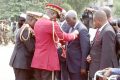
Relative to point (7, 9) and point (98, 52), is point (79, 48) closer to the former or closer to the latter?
point (98, 52)

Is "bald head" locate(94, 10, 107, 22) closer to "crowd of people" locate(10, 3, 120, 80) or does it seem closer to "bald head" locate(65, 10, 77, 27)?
"crowd of people" locate(10, 3, 120, 80)

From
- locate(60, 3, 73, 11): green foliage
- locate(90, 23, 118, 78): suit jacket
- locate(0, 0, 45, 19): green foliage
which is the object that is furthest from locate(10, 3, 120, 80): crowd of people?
locate(0, 0, 45, 19): green foliage

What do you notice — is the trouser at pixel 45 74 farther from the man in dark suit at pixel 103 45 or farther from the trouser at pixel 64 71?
the man in dark suit at pixel 103 45

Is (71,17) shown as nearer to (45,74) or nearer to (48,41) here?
(48,41)

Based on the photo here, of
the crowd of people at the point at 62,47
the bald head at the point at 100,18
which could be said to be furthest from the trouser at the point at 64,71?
the bald head at the point at 100,18

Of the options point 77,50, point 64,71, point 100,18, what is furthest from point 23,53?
point 100,18

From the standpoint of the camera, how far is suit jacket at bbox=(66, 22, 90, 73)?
25.1 ft

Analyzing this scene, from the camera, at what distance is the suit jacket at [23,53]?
7.75 meters

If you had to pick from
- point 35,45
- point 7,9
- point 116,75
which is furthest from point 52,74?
point 7,9

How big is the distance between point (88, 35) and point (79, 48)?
0.98 feet

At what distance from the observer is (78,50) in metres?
7.89

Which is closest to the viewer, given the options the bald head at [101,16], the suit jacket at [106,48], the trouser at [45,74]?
the suit jacket at [106,48]

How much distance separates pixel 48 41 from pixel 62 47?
0.49m

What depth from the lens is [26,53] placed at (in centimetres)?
789
